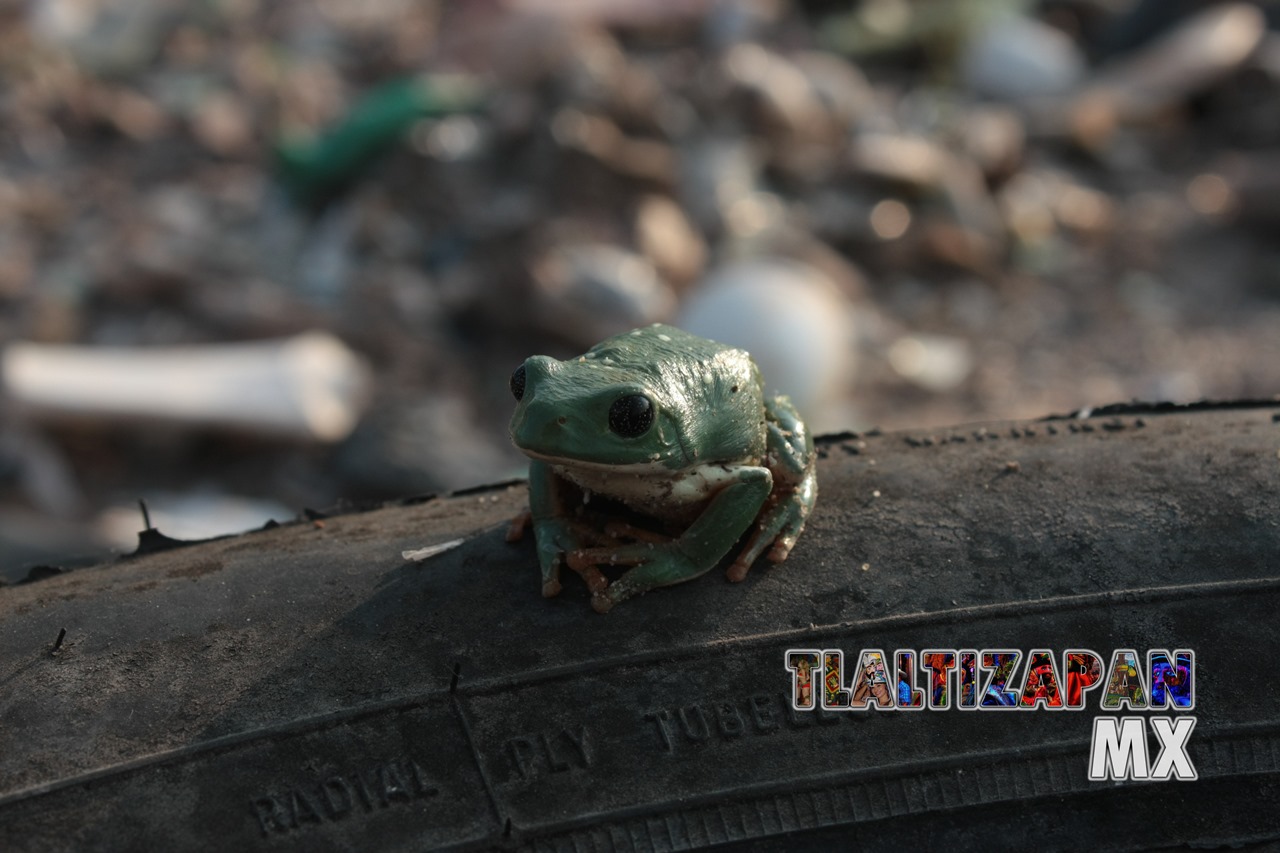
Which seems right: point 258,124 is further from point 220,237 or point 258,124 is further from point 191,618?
point 191,618

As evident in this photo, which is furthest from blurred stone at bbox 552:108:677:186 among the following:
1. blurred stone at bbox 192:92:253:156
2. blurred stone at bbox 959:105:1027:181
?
blurred stone at bbox 192:92:253:156

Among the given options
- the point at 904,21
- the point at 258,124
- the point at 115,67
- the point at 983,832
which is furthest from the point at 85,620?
the point at 904,21

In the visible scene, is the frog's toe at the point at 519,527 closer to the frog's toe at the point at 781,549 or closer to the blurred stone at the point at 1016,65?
the frog's toe at the point at 781,549

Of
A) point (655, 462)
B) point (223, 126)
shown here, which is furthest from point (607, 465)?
point (223, 126)

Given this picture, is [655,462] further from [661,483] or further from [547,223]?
[547,223]

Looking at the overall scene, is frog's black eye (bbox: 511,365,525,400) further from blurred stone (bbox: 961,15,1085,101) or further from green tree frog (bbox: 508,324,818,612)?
blurred stone (bbox: 961,15,1085,101)

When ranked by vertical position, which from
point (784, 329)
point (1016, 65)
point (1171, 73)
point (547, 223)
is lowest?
point (784, 329)
